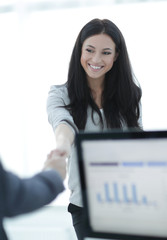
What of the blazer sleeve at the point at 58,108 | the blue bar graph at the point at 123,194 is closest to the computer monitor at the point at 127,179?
the blue bar graph at the point at 123,194

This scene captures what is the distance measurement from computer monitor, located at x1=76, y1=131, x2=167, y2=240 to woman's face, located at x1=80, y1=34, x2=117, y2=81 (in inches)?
37.9

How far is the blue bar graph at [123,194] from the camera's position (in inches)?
40.9

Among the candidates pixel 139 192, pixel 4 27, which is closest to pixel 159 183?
pixel 139 192

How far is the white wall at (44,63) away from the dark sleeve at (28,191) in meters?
2.90

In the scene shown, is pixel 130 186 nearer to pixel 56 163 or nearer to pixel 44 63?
pixel 56 163

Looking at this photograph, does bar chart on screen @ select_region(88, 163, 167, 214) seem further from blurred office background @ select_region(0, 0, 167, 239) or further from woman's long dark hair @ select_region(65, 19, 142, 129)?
blurred office background @ select_region(0, 0, 167, 239)

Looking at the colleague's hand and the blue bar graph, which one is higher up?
the colleague's hand

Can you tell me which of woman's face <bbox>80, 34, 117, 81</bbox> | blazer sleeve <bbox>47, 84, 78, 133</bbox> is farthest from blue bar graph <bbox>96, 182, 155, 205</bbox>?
woman's face <bbox>80, 34, 117, 81</bbox>

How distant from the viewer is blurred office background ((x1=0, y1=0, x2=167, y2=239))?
3.75m

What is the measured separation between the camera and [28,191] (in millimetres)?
963

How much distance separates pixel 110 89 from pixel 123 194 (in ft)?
3.52

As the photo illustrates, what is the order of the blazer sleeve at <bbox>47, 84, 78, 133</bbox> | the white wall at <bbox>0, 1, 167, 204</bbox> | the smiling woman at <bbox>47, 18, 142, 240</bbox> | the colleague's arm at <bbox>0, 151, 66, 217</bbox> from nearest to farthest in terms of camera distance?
the colleague's arm at <bbox>0, 151, 66, 217</bbox> < the blazer sleeve at <bbox>47, 84, 78, 133</bbox> < the smiling woman at <bbox>47, 18, 142, 240</bbox> < the white wall at <bbox>0, 1, 167, 204</bbox>

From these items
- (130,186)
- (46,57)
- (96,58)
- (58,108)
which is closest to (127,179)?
(130,186)

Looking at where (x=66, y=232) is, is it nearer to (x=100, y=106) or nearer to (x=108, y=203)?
(x=100, y=106)
